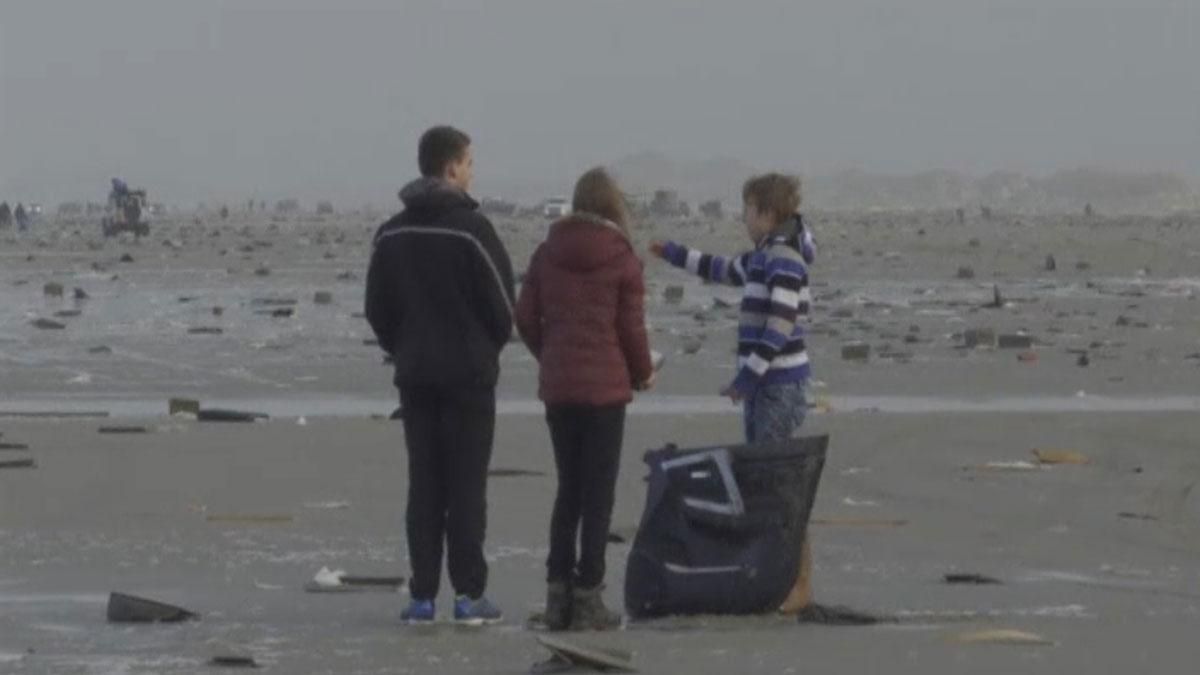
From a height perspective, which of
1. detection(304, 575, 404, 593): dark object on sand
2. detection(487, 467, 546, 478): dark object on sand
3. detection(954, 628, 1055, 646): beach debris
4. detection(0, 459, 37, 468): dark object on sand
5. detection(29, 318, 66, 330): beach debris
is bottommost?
detection(29, 318, 66, 330): beach debris

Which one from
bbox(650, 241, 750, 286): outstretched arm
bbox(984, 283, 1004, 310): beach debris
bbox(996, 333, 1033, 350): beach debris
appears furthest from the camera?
bbox(984, 283, 1004, 310): beach debris

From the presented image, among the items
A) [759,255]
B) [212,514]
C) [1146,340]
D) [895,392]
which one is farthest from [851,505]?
[1146,340]

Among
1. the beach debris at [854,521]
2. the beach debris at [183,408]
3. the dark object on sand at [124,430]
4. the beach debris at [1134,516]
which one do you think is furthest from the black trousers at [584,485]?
the beach debris at [183,408]

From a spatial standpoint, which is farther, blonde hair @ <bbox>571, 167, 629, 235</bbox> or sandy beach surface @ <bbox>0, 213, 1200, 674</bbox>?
blonde hair @ <bbox>571, 167, 629, 235</bbox>

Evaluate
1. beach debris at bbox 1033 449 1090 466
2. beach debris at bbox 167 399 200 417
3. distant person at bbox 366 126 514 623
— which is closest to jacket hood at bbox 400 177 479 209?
distant person at bbox 366 126 514 623

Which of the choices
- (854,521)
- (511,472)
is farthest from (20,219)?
(854,521)

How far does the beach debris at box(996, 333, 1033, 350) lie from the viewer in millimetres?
23797

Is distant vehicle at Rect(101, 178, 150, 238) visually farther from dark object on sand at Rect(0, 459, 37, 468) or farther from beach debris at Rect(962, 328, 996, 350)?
dark object on sand at Rect(0, 459, 37, 468)

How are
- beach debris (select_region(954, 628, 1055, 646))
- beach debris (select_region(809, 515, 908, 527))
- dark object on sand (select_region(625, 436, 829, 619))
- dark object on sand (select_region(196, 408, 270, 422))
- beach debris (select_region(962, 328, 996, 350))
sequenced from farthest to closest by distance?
beach debris (select_region(962, 328, 996, 350)), dark object on sand (select_region(196, 408, 270, 422)), beach debris (select_region(809, 515, 908, 527)), dark object on sand (select_region(625, 436, 829, 619)), beach debris (select_region(954, 628, 1055, 646))

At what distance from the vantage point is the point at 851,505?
504 inches

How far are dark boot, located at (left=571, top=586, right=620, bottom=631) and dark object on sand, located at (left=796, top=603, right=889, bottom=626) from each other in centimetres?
59

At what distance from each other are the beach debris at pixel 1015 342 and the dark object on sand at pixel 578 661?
1582 cm

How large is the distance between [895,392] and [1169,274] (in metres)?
22.6

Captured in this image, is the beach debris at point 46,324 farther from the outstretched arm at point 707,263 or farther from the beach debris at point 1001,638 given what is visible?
the beach debris at point 1001,638
